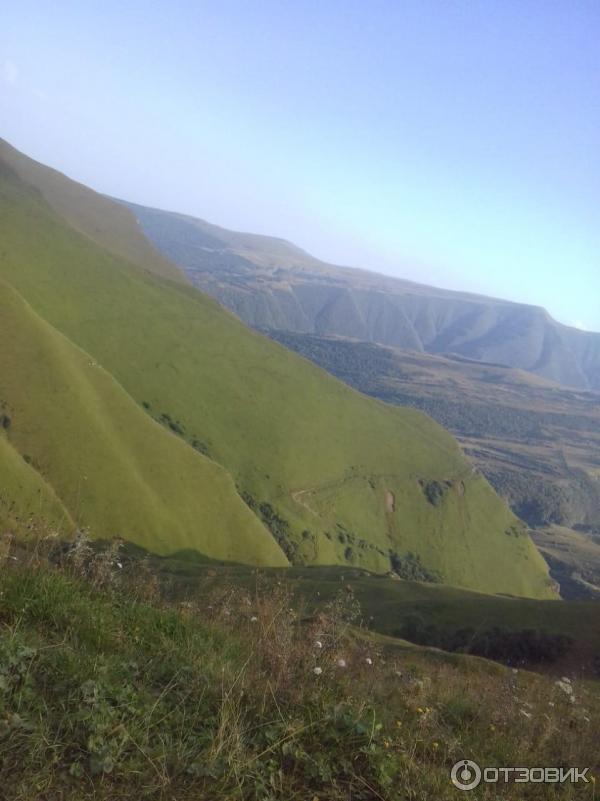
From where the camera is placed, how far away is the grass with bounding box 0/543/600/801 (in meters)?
4.04

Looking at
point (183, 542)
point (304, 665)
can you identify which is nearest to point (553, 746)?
point (304, 665)

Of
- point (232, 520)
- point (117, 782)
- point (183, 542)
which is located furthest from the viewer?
point (232, 520)

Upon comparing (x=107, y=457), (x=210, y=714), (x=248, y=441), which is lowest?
(x=248, y=441)

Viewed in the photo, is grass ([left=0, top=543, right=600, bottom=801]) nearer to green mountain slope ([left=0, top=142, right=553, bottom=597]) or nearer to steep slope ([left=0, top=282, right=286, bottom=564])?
steep slope ([left=0, top=282, right=286, bottom=564])

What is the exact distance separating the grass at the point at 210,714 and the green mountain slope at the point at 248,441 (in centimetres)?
9065

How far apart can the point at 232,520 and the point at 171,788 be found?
347ft

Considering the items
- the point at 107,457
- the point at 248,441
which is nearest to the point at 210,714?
the point at 107,457

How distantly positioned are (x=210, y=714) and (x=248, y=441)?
465 ft

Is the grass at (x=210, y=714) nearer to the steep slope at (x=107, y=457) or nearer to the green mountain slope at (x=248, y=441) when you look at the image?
the steep slope at (x=107, y=457)

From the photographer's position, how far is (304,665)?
6.02 m

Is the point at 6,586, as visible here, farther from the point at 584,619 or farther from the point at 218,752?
the point at 584,619

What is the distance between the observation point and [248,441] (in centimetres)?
14588

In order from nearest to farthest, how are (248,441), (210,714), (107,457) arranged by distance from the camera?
(210,714) → (107,457) → (248,441)

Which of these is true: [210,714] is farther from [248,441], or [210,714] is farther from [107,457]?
[248,441]
